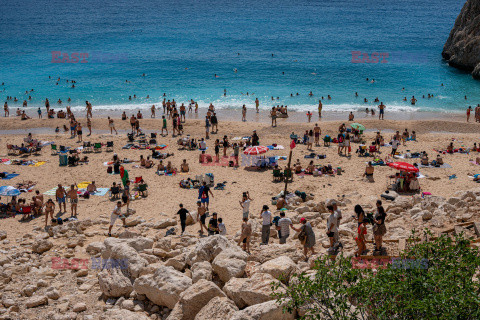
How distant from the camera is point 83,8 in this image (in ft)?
357

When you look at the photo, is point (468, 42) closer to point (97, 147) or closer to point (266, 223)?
Result: point (97, 147)

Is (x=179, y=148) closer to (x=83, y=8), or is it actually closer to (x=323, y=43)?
(x=323, y=43)

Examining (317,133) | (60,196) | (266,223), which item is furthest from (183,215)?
(317,133)

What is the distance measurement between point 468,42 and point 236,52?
3076 centimetres

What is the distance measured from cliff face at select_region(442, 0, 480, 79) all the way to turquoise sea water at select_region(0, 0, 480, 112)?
1507 mm

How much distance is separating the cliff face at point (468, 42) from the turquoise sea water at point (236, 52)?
1507 mm

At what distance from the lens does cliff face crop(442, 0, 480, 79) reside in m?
47.8

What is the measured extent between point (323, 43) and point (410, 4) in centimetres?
5749

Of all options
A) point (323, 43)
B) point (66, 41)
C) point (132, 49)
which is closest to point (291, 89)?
point (323, 43)

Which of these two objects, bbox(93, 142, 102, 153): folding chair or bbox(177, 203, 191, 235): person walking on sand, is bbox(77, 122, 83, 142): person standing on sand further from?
bbox(177, 203, 191, 235): person walking on sand

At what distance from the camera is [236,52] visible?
2438 inches

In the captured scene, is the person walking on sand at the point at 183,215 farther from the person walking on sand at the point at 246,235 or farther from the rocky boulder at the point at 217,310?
the rocky boulder at the point at 217,310

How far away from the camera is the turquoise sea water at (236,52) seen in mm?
42344

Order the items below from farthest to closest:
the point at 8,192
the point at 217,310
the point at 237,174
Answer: the point at 237,174
the point at 8,192
the point at 217,310
